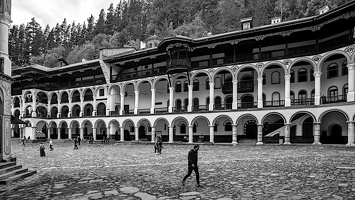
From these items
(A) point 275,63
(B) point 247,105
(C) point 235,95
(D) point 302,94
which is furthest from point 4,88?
(D) point 302,94

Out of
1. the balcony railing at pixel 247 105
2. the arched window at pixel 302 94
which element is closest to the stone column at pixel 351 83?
the arched window at pixel 302 94

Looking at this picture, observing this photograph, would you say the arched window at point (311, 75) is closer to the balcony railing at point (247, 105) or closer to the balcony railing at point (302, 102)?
the balcony railing at point (302, 102)

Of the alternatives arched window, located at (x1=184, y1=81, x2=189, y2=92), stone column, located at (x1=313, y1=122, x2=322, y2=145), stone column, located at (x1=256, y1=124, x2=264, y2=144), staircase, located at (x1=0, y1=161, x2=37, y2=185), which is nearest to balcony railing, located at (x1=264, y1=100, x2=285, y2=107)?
stone column, located at (x1=256, y1=124, x2=264, y2=144)

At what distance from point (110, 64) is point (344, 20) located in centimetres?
2719

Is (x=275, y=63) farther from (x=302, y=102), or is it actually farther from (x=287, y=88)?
(x=302, y=102)

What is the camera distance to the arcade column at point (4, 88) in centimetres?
1062

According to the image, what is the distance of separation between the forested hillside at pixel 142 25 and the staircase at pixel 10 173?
48.6 metres

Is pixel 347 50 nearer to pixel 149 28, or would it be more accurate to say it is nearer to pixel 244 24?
pixel 244 24

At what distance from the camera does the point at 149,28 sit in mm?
76562

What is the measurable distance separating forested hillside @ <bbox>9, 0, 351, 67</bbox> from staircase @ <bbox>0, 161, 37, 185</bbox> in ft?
159

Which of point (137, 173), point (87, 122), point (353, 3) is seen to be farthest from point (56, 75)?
point (353, 3)

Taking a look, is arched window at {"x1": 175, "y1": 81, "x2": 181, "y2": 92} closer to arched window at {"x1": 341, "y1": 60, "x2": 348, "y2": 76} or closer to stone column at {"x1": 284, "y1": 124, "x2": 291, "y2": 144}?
stone column at {"x1": 284, "y1": 124, "x2": 291, "y2": 144}

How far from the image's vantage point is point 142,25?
276ft

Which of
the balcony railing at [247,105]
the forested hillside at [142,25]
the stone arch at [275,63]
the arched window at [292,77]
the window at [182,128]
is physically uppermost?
the forested hillside at [142,25]
